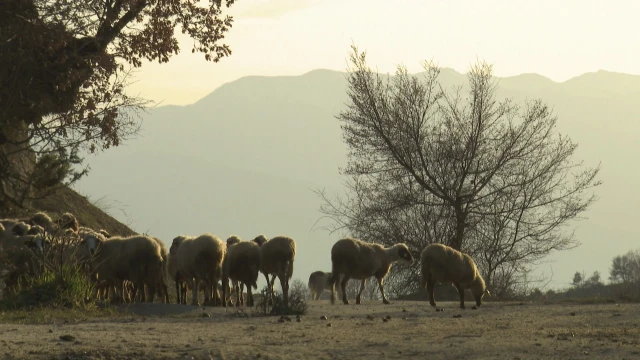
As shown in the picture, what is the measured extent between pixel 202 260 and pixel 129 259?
1432 mm

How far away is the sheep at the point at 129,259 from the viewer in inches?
733

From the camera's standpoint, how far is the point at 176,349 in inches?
432

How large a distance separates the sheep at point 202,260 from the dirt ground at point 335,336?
8.17ft

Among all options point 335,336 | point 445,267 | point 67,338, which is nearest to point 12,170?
point 445,267

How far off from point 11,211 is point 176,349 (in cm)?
1708

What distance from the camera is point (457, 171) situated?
30.5 meters

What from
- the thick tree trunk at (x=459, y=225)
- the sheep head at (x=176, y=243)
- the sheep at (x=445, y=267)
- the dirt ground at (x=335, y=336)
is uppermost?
the thick tree trunk at (x=459, y=225)

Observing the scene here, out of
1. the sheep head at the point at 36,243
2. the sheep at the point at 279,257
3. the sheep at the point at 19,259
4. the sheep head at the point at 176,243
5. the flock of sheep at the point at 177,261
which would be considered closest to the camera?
the sheep head at the point at 36,243

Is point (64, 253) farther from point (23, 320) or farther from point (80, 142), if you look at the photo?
point (80, 142)

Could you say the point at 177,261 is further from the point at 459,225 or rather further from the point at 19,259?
the point at 459,225

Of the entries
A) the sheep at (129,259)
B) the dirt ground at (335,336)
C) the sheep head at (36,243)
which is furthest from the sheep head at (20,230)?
the dirt ground at (335,336)

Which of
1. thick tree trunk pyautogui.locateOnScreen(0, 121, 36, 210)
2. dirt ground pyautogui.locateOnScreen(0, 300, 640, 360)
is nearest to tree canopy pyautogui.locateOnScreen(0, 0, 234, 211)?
thick tree trunk pyautogui.locateOnScreen(0, 121, 36, 210)

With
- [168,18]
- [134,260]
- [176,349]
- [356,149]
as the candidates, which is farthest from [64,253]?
[356,149]

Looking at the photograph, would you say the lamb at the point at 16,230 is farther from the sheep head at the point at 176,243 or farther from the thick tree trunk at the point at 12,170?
the thick tree trunk at the point at 12,170
